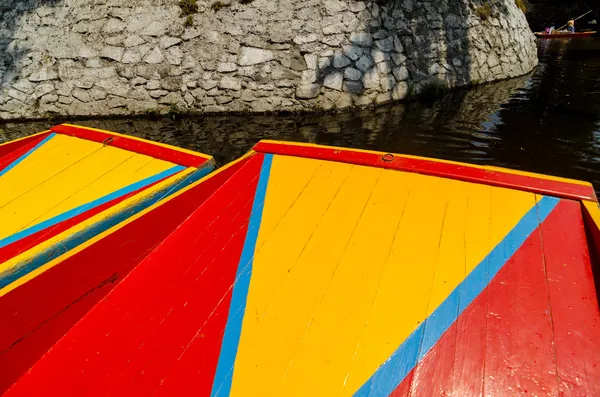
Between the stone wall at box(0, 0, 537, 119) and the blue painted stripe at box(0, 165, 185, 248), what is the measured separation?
164 inches

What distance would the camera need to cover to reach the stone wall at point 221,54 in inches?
248

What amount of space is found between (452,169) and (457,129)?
149 inches

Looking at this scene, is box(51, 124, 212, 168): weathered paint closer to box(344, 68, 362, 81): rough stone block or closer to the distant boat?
box(344, 68, 362, 81): rough stone block

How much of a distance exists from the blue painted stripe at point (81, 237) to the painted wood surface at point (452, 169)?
0.70 m

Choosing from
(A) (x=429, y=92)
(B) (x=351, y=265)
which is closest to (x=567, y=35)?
(A) (x=429, y=92)

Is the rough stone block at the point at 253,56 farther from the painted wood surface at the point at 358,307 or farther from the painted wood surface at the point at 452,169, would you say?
the painted wood surface at the point at 358,307

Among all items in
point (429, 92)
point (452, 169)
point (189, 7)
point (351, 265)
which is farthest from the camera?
point (429, 92)

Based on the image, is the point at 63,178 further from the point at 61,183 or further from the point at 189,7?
the point at 189,7

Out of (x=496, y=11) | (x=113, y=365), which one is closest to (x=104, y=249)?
(x=113, y=365)

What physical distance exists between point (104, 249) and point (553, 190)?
234 cm

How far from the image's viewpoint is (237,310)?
153 centimetres

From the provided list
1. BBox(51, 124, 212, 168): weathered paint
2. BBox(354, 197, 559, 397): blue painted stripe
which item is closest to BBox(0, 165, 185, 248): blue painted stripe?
BBox(51, 124, 212, 168): weathered paint

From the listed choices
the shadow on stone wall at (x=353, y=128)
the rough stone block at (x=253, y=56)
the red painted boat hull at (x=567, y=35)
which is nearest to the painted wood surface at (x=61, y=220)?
the shadow on stone wall at (x=353, y=128)

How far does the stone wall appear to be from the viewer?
248 inches
